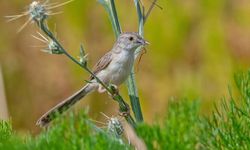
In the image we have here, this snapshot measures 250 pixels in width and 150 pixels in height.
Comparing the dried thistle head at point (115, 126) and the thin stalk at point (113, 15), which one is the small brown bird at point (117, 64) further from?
the dried thistle head at point (115, 126)

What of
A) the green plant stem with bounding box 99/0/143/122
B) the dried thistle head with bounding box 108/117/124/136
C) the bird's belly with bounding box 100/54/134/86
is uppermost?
the bird's belly with bounding box 100/54/134/86

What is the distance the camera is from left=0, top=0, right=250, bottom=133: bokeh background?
703 centimetres

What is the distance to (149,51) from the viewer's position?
291 inches

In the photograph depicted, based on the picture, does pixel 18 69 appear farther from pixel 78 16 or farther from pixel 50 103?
pixel 78 16

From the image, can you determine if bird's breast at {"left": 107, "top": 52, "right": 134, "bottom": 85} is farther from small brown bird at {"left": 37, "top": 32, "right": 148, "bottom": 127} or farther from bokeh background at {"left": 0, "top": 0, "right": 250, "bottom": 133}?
bokeh background at {"left": 0, "top": 0, "right": 250, "bottom": 133}

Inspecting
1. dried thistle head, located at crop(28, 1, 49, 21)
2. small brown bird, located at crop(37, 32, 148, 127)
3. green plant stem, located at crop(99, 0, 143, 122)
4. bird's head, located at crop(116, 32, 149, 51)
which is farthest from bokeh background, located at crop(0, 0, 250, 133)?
dried thistle head, located at crop(28, 1, 49, 21)

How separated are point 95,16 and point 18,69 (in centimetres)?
98

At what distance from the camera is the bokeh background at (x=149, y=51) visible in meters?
7.03

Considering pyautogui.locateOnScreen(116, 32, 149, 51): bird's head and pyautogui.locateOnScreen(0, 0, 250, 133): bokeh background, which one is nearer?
pyautogui.locateOnScreen(116, 32, 149, 51): bird's head

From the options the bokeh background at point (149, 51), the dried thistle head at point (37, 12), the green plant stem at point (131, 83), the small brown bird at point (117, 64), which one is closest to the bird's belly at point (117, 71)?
the small brown bird at point (117, 64)

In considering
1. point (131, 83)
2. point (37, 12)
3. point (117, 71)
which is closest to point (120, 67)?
point (117, 71)

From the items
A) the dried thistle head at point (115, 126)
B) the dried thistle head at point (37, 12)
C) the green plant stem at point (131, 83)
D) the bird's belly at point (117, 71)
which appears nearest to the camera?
the dried thistle head at point (115, 126)

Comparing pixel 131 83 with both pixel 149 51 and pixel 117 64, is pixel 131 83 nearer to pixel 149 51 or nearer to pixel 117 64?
pixel 117 64

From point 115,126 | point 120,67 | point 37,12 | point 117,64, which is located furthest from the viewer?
point 117,64
